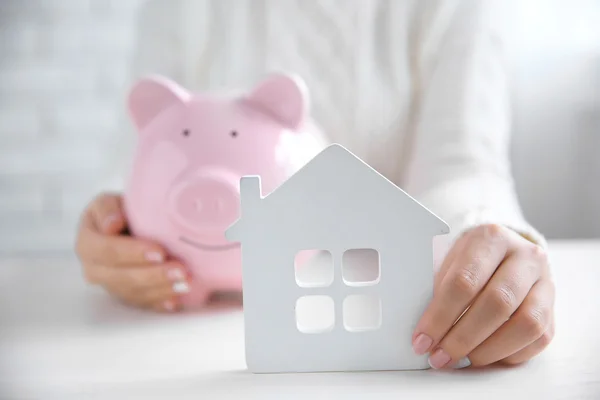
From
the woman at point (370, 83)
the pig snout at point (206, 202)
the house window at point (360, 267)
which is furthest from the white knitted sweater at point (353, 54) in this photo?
the pig snout at point (206, 202)

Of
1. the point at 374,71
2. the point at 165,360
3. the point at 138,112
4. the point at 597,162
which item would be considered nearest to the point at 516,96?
the point at 597,162

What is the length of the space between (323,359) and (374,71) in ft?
1.94

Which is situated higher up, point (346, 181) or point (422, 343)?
point (346, 181)

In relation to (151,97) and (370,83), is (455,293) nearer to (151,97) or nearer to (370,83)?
(151,97)

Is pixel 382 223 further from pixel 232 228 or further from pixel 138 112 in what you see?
pixel 138 112

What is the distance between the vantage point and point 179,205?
1.99 ft

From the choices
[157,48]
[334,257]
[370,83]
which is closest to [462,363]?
[334,257]

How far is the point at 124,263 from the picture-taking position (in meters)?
0.66

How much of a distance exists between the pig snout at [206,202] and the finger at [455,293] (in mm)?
221

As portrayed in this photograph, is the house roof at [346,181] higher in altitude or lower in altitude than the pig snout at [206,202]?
higher

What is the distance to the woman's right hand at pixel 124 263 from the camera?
644mm

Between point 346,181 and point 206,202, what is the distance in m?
0.18

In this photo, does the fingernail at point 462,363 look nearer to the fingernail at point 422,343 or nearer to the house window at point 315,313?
the fingernail at point 422,343

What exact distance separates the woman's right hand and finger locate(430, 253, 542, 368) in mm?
288
